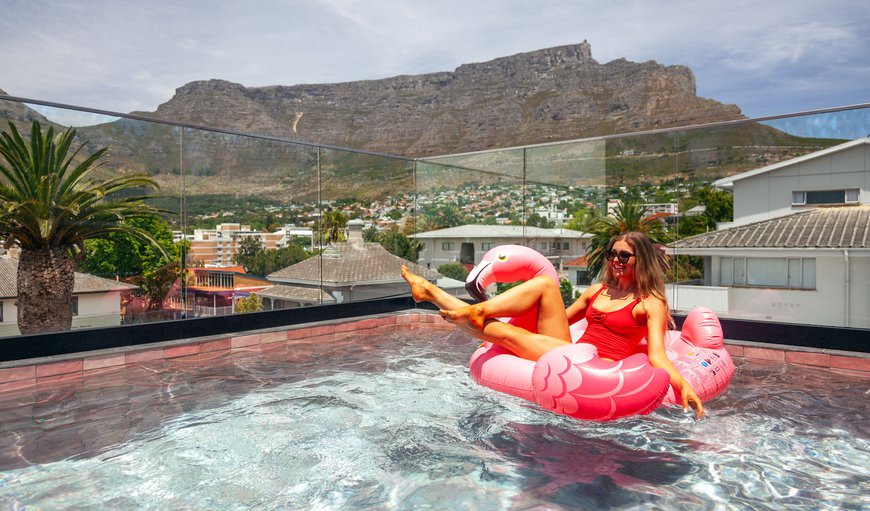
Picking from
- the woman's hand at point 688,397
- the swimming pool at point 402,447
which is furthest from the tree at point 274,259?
the woman's hand at point 688,397

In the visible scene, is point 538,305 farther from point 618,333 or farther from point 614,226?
point 614,226

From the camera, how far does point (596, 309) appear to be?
4379mm

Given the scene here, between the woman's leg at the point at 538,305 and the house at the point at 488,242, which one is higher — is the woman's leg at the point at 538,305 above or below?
below

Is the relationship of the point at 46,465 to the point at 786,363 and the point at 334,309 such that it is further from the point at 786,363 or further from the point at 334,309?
the point at 786,363

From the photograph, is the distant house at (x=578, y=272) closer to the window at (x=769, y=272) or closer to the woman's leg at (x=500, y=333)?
the window at (x=769, y=272)

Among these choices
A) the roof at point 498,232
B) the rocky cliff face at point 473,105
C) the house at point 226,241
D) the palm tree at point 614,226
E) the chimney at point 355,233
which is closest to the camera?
the house at point 226,241

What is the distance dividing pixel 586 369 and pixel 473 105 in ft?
330

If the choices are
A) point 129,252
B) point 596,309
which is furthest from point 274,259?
point 596,309

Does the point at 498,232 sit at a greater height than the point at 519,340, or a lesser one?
greater

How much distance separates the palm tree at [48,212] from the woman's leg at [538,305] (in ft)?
13.1

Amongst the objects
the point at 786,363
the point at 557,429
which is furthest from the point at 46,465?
the point at 786,363

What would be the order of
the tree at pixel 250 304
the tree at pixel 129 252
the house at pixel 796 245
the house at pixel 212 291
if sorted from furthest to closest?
1. the tree at pixel 250 304
2. the house at pixel 212 291
3. the house at pixel 796 245
4. the tree at pixel 129 252

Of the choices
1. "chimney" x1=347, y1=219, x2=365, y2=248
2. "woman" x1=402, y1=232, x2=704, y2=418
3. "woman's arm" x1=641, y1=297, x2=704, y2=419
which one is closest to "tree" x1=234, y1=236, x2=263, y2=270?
"chimney" x1=347, y1=219, x2=365, y2=248

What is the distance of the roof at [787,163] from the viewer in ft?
19.7
